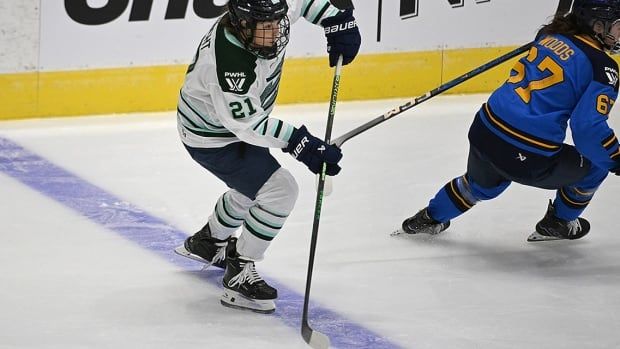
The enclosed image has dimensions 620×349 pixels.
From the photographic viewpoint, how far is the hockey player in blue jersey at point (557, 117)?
3900mm

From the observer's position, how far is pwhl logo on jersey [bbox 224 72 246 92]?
348 cm

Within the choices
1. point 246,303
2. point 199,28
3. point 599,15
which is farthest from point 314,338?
point 199,28

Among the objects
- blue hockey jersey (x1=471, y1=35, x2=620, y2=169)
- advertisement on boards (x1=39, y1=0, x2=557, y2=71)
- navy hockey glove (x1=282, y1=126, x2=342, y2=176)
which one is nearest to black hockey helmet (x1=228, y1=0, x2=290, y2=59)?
navy hockey glove (x1=282, y1=126, x2=342, y2=176)

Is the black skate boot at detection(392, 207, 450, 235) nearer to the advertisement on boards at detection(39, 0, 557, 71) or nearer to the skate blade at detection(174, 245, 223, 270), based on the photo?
the skate blade at detection(174, 245, 223, 270)

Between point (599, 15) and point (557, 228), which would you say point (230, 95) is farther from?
point (557, 228)

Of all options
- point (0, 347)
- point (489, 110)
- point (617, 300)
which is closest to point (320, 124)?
point (489, 110)

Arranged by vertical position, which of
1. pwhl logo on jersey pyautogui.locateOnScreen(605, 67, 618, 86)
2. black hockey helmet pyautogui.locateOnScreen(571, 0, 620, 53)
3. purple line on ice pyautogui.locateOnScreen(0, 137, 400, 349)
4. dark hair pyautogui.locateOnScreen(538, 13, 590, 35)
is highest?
black hockey helmet pyautogui.locateOnScreen(571, 0, 620, 53)

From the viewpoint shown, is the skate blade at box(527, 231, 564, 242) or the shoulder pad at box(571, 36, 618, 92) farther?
the skate blade at box(527, 231, 564, 242)

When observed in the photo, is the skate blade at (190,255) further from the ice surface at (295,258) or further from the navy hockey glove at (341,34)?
the navy hockey glove at (341,34)

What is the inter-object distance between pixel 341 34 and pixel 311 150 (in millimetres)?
657

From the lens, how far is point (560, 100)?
3.96 metres

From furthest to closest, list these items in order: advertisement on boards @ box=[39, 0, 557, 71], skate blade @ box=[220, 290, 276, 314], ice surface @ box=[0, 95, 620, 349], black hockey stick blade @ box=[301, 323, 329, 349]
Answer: advertisement on boards @ box=[39, 0, 557, 71] → skate blade @ box=[220, 290, 276, 314] → ice surface @ box=[0, 95, 620, 349] → black hockey stick blade @ box=[301, 323, 329, 349]

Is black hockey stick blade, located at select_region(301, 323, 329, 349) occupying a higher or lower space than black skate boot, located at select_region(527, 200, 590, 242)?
higher

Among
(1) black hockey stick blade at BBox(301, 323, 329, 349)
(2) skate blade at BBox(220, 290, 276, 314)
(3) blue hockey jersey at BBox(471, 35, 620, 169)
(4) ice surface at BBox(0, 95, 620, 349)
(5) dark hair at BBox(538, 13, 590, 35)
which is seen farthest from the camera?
(5) dark hair at BBox(538, 13, 590, 35)
